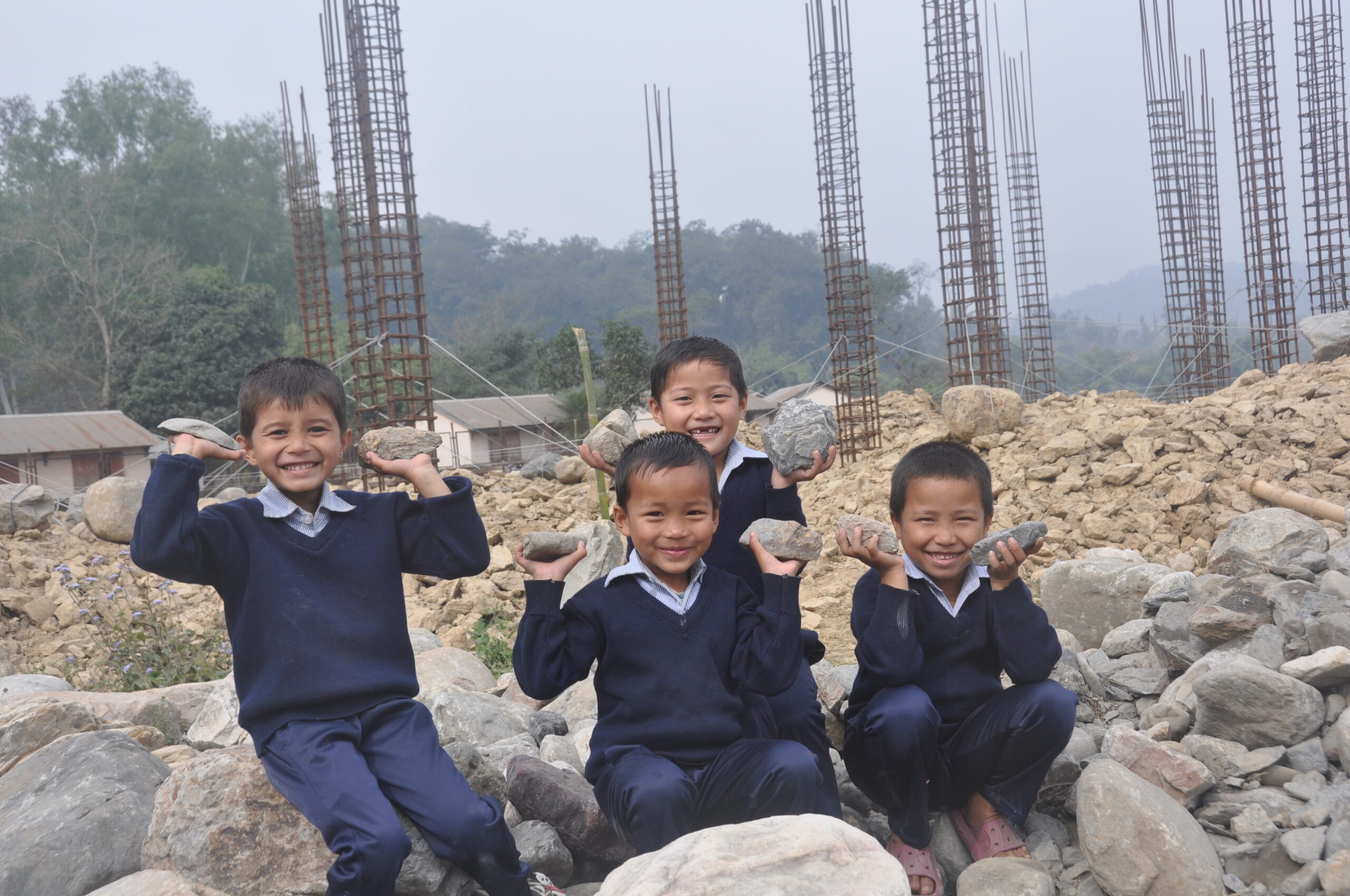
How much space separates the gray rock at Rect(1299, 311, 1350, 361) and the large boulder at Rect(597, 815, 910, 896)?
11520 mm

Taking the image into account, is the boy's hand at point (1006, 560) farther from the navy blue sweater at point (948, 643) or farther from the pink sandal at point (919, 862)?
the pink sandal at point (919, 862)

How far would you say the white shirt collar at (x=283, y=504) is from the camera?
2291mm

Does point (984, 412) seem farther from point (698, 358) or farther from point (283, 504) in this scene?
point (283, 504)

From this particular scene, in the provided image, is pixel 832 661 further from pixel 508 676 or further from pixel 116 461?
pixel 116 461

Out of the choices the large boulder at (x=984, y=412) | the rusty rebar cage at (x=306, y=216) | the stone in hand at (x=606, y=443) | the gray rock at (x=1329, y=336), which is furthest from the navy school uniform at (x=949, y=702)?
the rusty rebar cage at (x=306, y=216)

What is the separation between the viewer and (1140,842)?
2.32 meters

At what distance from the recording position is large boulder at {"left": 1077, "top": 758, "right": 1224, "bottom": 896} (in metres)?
2.29

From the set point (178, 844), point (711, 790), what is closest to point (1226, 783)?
point (711, 790)

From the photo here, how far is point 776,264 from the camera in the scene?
177 feet

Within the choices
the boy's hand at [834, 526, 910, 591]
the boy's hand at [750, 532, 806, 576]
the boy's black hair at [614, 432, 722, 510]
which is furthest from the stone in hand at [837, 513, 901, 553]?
the boy's black hair at [614, 432, 722, 510]

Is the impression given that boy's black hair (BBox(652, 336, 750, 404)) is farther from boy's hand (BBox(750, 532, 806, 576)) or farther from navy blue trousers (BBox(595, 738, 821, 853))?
navy blue trousers (BBox(595, 738, 821, 853))

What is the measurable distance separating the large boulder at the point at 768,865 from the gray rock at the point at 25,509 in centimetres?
968

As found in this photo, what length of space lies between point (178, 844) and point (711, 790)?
1127 millimetres

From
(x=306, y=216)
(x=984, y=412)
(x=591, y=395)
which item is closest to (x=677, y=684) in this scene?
(x=591, y=395)
